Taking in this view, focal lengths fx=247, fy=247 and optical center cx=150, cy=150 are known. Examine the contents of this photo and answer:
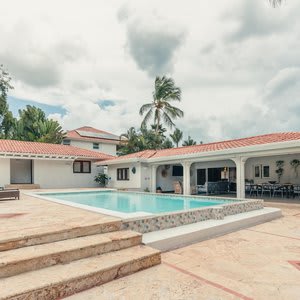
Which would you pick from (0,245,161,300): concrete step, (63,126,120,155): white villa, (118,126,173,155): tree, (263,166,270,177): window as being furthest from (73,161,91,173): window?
(0,245,161,300): concrete step

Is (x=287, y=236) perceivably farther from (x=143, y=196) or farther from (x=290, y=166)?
(x=290, y=166)

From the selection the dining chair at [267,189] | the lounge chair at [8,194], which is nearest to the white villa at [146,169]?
the dining chair at [267,189]

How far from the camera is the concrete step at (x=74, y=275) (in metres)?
3.54

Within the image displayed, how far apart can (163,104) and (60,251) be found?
28.6 m

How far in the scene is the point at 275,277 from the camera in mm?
4391

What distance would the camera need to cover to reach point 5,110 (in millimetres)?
30516

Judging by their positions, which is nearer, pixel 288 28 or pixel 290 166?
pixel 288 28

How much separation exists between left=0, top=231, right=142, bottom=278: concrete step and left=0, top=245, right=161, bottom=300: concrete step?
0.11m

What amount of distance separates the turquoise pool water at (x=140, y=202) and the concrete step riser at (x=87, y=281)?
5.83 metres

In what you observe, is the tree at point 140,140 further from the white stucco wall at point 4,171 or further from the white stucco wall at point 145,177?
the white stucco wall at point 4,171

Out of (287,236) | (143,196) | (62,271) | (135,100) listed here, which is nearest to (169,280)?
(62,271)

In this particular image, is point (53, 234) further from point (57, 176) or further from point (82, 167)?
point (82, 167)

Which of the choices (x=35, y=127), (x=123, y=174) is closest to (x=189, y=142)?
(x=123, y=174)

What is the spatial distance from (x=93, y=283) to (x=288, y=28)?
548 inches
